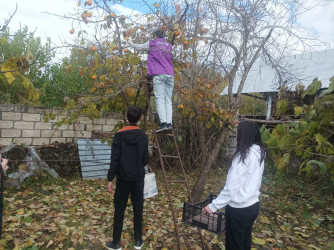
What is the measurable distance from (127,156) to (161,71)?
4.85ft

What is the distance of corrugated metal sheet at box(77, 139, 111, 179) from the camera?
6.26 metres

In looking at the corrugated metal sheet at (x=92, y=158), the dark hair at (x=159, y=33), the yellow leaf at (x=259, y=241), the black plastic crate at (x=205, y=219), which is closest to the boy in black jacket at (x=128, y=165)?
the black plastic crate at (x=205, y=219)

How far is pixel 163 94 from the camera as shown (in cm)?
389

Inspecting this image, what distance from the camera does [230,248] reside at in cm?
230

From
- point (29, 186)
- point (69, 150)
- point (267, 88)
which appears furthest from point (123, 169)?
point (267, 88)

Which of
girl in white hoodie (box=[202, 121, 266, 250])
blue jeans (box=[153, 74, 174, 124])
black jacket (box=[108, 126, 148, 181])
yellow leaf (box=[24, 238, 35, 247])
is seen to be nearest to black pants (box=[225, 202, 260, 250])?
girl in white hoodie (box=[202, 121, 266, 250])

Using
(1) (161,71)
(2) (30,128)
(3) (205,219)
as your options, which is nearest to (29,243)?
(3) (205,219)

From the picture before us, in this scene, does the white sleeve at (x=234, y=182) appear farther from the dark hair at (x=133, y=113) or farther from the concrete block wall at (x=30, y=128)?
the concrete block wall at (x=30, y=128)

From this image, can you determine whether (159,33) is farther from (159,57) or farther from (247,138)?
(247,138)

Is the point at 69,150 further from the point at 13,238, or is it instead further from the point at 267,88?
the point at 267,88

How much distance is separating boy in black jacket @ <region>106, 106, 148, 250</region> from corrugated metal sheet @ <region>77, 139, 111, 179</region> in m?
3.30

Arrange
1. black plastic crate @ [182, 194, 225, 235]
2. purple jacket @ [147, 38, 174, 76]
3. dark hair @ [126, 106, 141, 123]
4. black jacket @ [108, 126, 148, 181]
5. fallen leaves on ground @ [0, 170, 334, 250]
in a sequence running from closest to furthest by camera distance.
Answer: black plastic crate @ [182, 194, 225, 235] < black jacket @ [108, 126, 148, 181] < dark hair @ [126, 106, 141, 123] < fallen leaves on ground @ [0, 170, 334, 250] < purple jacket @ [147, 38, 174, 76]

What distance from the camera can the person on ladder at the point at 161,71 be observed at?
3.79m

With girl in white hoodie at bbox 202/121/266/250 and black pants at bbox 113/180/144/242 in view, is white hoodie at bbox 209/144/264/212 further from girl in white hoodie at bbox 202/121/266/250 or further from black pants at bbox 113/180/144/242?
black pants at bbox 113/180/144/242
